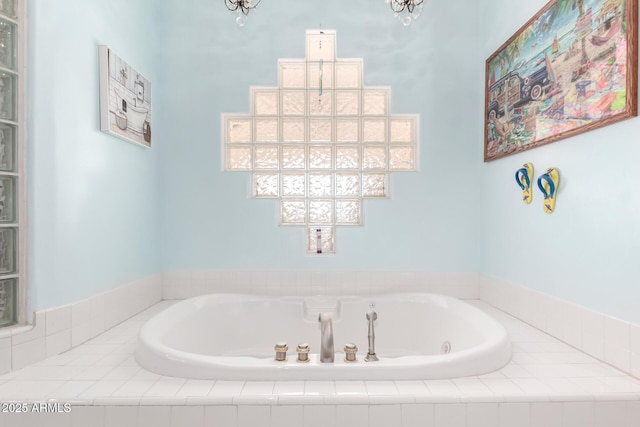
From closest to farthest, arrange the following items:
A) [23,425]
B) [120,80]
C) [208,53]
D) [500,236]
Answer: [23,425]
[120,80]
[500,236]
[208,53]

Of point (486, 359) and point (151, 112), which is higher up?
point (151, 112)

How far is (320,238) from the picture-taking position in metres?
2.30

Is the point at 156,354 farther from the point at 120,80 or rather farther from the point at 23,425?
the point at 120,80

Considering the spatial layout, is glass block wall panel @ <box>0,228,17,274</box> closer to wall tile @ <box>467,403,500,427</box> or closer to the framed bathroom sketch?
the framed bathroom sketch

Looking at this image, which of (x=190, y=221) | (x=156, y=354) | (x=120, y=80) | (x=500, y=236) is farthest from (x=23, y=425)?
(x=500, y=236)

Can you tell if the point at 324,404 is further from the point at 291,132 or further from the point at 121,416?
the point at 291,132

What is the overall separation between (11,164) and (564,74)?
2207 mm

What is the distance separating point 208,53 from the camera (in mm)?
2264

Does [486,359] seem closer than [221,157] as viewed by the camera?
Yes

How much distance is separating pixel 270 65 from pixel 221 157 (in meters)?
0.67

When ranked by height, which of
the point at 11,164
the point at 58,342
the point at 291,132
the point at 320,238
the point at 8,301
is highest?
the point at 291,132

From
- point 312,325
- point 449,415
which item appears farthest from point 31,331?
point 449,415

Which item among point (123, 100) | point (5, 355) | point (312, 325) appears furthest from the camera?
point (312, 325)

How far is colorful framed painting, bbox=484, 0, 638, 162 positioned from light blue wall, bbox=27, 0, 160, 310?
207cm
